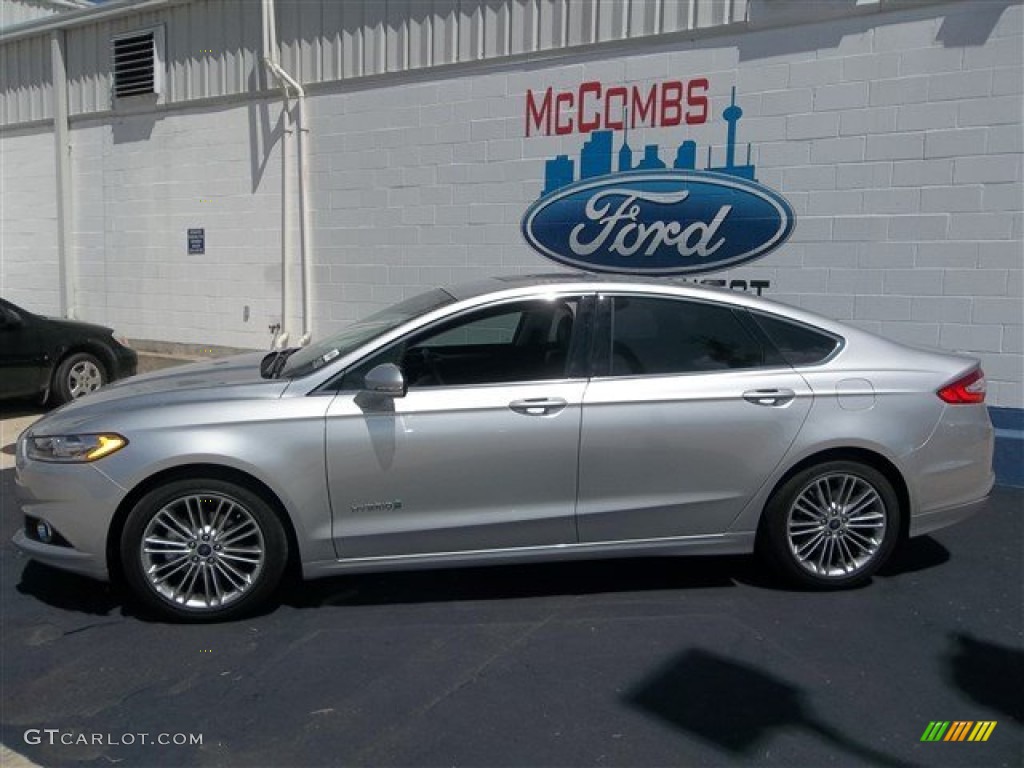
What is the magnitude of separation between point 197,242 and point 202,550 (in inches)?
308

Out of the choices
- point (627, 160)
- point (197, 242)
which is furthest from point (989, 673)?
point (197, 242)

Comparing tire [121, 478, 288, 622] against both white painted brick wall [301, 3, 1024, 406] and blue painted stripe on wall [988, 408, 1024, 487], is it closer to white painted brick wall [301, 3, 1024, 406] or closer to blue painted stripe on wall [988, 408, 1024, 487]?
white painted brick wall [301, 3, 1024, 406]

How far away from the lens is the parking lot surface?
321 centimetres

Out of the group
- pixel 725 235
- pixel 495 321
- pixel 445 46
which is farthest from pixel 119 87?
pixel 495 321

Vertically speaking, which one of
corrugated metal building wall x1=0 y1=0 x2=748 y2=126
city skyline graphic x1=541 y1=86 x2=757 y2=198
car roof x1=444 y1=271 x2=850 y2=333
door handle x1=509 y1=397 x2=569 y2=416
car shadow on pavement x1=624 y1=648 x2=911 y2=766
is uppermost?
corrugated metal building wall x1=0 y1=0 x2=748 y2=126

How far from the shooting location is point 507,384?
4211 millimetres

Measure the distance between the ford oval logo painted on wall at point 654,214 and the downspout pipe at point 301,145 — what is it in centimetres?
281

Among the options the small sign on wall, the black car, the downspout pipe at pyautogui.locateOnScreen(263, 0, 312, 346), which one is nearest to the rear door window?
the downspout pipe at pyautogui.locateOnScreen(263, 0, 312, 346)

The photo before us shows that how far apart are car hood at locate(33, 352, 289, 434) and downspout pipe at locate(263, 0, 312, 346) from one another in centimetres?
545

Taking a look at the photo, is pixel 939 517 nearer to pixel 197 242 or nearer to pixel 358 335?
pixel 358 335

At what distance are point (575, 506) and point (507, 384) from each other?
0.65 m

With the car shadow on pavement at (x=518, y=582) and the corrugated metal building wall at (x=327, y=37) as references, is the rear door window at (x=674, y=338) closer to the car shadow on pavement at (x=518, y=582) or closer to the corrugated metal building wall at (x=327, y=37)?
the car shadow on pavement at (x=518, y=582)

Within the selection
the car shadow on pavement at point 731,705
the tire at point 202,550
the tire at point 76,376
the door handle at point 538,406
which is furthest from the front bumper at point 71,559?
the tire at point 76,376

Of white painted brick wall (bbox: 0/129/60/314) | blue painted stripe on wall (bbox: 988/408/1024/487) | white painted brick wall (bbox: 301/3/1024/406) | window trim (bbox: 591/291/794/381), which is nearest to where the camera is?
window trim (bbox: 591/291/794/381)
